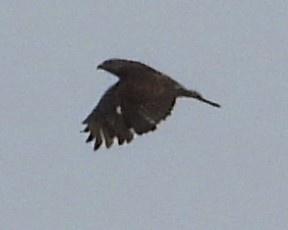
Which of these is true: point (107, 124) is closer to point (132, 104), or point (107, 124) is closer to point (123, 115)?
point (123, 115)

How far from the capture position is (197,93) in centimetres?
4481

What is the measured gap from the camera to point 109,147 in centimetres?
4384

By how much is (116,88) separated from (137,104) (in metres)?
0.34

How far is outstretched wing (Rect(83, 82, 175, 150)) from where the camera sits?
4403 cm

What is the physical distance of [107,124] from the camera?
44.1 m

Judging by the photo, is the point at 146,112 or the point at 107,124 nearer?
the point at 107,124

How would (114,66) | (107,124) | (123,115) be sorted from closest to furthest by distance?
(107,124)
(123,115)
(114,66)

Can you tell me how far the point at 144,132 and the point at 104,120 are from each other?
1.81 feet

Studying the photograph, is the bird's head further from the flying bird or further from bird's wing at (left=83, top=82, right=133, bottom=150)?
bird's wing at (left=83, top=82, right=133, bottom=150)

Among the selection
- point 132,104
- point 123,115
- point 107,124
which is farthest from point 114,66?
point 107,124

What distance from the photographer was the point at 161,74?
4478cm

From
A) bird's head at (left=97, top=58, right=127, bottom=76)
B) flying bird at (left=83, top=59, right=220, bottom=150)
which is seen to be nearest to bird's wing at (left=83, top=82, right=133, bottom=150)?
flying bird at (left=83, top=59, right=220, bottom=150)

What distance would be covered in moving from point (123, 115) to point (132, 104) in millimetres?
220

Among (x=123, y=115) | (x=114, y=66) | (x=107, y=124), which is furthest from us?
(x=114, y=66)
